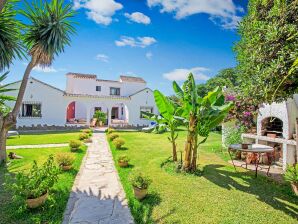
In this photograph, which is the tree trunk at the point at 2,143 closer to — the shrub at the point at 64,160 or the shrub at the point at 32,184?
the shrub at the point at 64,160

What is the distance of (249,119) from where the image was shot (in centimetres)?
1288

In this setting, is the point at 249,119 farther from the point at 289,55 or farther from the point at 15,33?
the point at 15,33

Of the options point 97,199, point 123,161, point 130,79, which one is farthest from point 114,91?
point 97,199

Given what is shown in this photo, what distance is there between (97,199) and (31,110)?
85.4 ft

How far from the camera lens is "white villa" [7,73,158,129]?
27.8 meters

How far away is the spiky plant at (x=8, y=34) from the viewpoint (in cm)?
975

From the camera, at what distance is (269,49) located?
554 cm

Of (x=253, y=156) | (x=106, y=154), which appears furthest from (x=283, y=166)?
(x=106, y=154)

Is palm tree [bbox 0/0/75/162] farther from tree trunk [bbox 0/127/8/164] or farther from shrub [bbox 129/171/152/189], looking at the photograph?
shrub [bbox 129/171/152/189]

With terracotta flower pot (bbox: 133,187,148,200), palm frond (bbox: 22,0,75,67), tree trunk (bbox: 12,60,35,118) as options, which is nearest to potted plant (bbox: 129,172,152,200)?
terracotta flower pot (bbox: 133,187,148,200)

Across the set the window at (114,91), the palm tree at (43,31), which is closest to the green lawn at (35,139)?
the palm tree at (43,31)

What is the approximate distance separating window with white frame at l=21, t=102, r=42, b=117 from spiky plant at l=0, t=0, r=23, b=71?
1923 centimetres

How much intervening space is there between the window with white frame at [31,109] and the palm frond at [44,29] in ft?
59.9

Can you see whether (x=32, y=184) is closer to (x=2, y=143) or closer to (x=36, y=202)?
(x=36, y=202)
